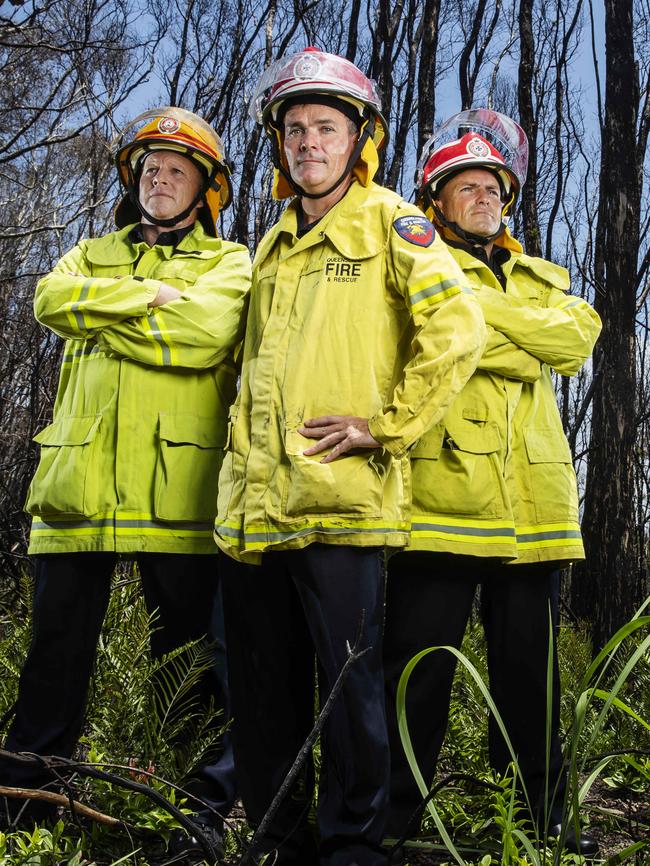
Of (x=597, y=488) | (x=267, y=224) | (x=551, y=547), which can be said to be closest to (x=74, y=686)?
(x=551, y=547)

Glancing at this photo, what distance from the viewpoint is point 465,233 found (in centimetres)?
308

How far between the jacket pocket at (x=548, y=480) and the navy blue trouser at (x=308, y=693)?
0.78 meters

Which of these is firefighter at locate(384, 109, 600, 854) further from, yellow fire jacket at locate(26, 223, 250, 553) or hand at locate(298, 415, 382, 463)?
yellow fire jacket at locate(26, 223, 250, 553)

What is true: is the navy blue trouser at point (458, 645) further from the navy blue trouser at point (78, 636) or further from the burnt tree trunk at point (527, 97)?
the burnt tree trunk at point (527, 97)

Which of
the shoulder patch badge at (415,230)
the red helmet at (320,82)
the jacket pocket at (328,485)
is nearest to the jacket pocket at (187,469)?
the jacket pocket at (328,485)

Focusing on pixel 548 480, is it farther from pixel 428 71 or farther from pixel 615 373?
pixel 428 71

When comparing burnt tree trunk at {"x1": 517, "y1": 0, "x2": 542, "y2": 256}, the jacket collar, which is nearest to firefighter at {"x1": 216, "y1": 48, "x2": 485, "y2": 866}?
the jacket collar

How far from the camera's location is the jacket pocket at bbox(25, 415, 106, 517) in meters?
2.72

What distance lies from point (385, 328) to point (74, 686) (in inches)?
54.7

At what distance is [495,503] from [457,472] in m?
0.14

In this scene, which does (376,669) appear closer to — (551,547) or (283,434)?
(283,434)

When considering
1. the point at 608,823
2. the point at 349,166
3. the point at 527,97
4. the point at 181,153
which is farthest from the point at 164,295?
the point at 527,97

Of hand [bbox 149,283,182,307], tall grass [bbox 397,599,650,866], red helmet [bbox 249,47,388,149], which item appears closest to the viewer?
tall grass [bbox 397,599,650,866]

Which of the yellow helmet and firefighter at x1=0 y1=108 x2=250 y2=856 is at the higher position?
the yellow helmet
